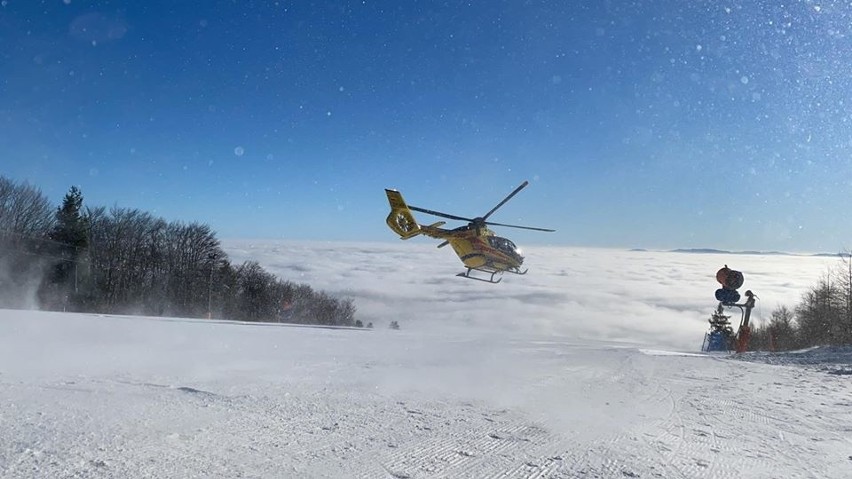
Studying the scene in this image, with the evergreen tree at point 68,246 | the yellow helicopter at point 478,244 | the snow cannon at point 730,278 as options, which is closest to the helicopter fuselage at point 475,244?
the yellow helicopter at point 478,244

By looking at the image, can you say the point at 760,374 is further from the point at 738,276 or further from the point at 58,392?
the point at 58,392

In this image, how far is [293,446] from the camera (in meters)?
3.32

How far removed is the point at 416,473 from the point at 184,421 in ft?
6.00

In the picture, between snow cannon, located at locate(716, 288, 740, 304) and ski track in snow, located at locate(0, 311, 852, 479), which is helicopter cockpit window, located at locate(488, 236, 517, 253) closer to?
snow cannon, located at locate(716, 288, 740, 304)

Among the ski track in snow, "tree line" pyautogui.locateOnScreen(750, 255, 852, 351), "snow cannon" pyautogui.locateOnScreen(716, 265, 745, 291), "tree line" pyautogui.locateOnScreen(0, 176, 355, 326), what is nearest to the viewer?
the ski track in snow

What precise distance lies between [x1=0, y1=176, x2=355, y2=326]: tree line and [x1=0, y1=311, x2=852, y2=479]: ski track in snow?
31.4m

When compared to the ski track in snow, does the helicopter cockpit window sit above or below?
above

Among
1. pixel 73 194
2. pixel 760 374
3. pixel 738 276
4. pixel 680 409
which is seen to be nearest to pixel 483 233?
pixel 738 276

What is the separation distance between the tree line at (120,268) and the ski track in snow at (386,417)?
1238 inches

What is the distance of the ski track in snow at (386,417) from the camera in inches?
121

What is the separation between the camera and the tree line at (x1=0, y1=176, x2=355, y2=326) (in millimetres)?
39031

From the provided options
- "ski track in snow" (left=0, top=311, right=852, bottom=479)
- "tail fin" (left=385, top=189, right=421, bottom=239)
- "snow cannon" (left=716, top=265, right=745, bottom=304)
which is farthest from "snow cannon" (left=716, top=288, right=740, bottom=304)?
"tail fin" (left=385, top=189, right=421, bottom=239)

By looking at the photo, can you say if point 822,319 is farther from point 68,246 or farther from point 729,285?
point 68,246

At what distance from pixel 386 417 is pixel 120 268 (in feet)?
172
